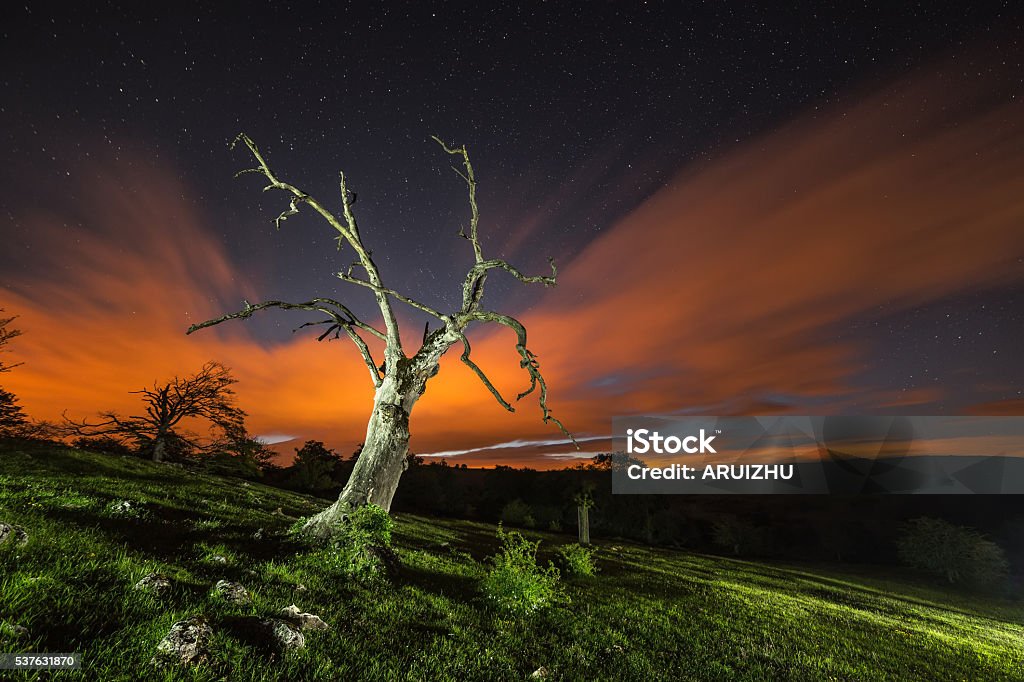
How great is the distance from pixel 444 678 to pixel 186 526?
24.7 ft

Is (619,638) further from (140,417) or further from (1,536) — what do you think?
(140,417)

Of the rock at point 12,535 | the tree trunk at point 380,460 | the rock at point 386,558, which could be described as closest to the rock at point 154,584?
the rock at point 12,535

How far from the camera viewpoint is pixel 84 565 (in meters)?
5.27

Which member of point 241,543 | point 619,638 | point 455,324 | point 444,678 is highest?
point 455,324

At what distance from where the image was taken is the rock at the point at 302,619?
5.21m

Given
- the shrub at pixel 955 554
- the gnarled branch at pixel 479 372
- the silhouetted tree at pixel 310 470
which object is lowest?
the shrub at pixel 955 554

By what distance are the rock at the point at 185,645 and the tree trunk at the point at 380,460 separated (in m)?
5.53

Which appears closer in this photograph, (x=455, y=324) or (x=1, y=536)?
(x=1, y=536)

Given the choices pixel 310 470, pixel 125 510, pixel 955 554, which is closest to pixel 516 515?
pixel 310 470

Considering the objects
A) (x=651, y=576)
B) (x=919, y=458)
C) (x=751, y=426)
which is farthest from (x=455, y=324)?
(x=919, y=458)

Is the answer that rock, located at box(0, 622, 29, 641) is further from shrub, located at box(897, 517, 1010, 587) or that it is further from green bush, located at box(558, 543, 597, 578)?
shrub, located at box(897, 517, 1010, 587)

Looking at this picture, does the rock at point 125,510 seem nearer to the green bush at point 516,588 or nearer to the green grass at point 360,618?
the green grass at point 360,618

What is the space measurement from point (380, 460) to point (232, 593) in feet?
16.8

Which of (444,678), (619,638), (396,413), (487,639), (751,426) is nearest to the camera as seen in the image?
(444,678)
